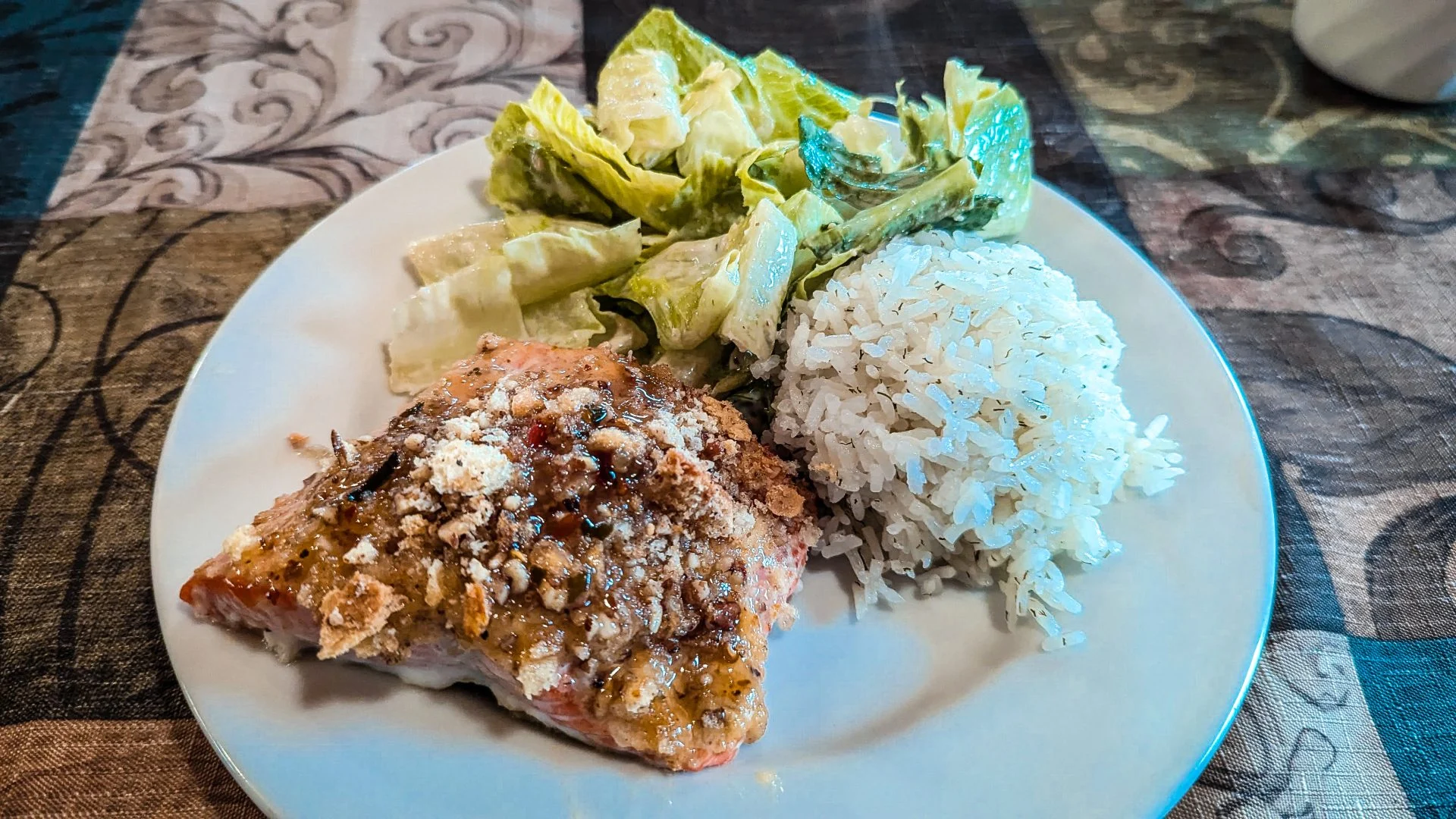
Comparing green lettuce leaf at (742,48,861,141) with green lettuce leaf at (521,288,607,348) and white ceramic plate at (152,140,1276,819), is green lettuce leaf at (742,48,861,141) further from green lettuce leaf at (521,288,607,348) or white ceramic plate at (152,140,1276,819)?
white ceramic plate at (152,140,1276,819)

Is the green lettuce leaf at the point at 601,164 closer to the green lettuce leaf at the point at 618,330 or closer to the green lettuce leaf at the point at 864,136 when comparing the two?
the green lettuce leaf at the point at 618,330

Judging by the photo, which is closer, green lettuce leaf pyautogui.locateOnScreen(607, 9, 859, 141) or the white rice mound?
the white rice mound

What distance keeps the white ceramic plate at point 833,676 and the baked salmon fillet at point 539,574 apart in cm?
9

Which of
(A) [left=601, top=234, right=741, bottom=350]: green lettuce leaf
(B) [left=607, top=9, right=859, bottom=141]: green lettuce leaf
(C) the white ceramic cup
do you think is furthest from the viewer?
(C) the white ceramic cup

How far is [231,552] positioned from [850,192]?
1.93 metres

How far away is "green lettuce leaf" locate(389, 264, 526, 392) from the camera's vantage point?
2537 mm

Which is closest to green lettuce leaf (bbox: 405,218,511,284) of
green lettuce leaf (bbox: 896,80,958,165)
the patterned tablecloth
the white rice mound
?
the patterned tablecloth

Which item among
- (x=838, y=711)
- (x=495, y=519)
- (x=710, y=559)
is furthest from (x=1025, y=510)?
(x=495, y=519)

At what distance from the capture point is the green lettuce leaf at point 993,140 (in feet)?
9.03

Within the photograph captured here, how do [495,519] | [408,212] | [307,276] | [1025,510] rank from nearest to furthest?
1. [495,519]
2. [1025,510]
3. [307,276]
4. [408,212]

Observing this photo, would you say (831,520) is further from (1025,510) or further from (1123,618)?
(1123,618)

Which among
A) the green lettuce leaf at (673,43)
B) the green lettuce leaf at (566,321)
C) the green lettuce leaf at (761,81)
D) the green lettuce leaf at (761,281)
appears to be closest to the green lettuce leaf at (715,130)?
the green lettuce leaf at (761,81)

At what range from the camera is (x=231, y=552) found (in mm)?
1858

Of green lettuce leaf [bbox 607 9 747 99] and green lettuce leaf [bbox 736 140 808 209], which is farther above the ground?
green lettuce leaf [bbox 607 9 747 99]
